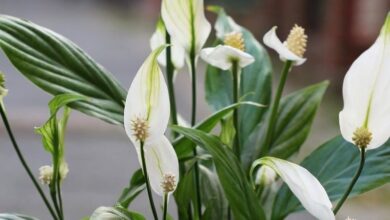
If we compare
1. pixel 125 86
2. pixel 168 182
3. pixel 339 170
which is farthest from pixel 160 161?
pixel 125 86

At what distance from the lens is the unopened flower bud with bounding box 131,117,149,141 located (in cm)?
33

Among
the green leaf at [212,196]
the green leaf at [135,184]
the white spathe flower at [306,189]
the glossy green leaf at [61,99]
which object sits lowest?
the green leaf at [212,196]

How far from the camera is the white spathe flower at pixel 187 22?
0.41 metres

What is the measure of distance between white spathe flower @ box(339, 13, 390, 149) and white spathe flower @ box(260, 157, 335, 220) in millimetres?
35

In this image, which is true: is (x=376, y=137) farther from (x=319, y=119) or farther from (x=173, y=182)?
(x=319, y=119)

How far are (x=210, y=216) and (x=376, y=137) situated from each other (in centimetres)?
12

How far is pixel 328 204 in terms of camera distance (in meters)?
0.32

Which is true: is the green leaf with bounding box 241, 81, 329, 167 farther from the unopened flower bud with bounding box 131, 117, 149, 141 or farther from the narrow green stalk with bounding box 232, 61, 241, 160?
the unopened flower bud with bounding box 131, 117, 149, 141

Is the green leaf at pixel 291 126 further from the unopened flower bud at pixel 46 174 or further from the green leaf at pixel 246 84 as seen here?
the unopened flower bud at pixel 46 174

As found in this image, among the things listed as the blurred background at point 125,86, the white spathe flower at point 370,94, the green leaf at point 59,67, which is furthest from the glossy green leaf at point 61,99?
the blurred background at point 125,86

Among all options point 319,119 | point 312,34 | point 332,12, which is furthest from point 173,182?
point 312,34

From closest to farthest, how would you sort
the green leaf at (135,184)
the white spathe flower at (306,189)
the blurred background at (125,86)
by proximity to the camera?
the white spathe flower at (306,189) → the green leaf at (135,184) → the blurred background at (125,86)

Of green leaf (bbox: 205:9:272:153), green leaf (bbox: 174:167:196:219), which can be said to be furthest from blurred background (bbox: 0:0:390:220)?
green leaf (bbox: 174:167:196:219)

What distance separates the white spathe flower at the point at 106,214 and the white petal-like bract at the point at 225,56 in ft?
0.32
